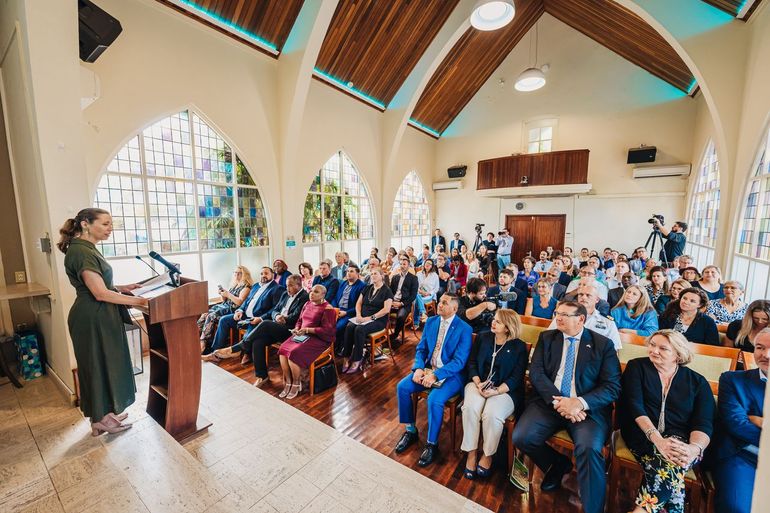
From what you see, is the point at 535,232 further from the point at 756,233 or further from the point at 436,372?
the point at 436,372

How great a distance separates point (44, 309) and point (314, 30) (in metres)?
4.87

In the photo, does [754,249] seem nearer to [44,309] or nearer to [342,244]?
[342,244]

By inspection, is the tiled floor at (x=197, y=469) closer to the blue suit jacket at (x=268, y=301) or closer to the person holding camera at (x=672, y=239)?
the blue suit jacket at (x=268, y=301)

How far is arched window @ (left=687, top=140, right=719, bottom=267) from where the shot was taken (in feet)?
19.6

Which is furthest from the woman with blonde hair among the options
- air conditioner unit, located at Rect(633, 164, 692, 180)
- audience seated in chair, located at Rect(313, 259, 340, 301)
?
air conditioner unit, located at Rect(633, 164, 692, 180)

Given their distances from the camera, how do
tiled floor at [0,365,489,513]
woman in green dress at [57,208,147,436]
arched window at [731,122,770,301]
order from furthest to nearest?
1. arched window at [731,122,770,301]
2. woman in green dress at [57,208,147,436]
3. tiled floor at [0,365,489,513]

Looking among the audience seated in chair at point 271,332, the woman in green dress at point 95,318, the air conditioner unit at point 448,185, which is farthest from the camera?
the air conditioner unit at point 448,185

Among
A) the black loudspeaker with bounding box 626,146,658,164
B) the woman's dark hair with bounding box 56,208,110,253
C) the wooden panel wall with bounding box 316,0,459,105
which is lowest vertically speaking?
the woman's dark hair with bounding box 56,208,110,253

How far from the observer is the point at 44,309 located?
2812 millimetres

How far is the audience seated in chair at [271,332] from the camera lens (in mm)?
3467

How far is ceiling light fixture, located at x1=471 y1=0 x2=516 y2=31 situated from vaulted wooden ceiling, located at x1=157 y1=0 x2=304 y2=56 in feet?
9.34

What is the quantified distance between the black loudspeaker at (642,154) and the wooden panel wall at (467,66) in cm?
435

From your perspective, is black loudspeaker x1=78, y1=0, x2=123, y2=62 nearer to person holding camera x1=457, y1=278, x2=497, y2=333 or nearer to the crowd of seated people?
the crowd of seated people

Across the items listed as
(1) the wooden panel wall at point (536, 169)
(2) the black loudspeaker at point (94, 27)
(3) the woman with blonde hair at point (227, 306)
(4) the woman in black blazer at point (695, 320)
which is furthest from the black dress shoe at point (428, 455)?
(1) the wooden panel wall at point (536, 169)
